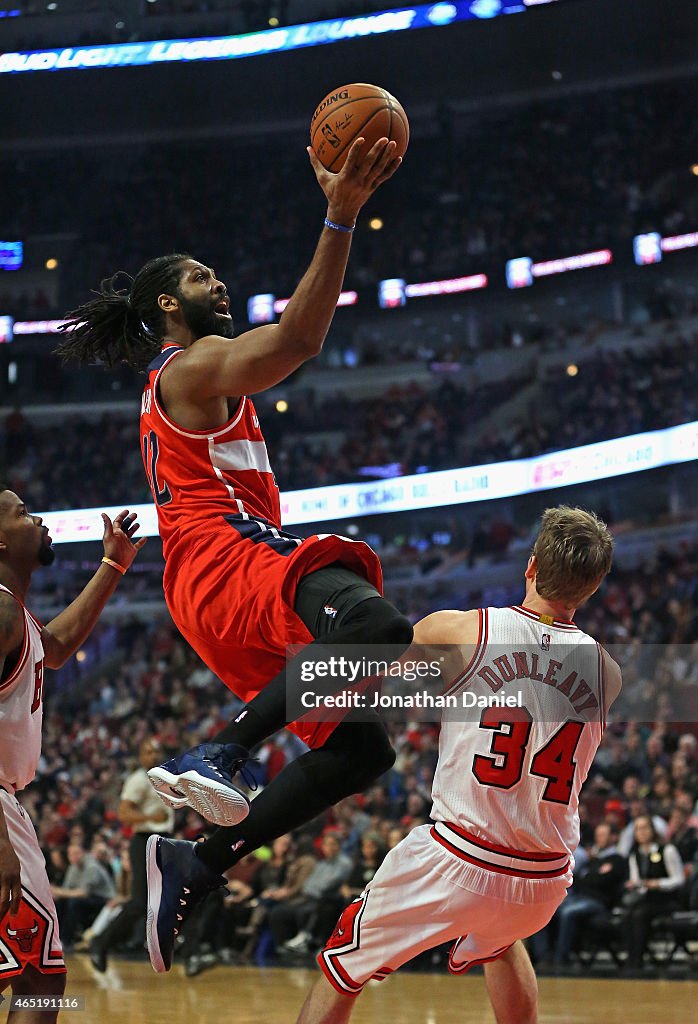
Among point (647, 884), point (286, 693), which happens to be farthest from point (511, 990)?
point (647, 884)

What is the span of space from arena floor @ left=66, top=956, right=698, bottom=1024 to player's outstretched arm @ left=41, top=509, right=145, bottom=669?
3.39m

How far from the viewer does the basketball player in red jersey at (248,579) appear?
11.3 ft

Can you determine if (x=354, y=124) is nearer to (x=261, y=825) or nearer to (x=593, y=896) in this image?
(x=261, y=825)

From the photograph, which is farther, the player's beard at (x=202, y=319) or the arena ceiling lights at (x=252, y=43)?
the arena ceiling lights at (x=252, y=43)

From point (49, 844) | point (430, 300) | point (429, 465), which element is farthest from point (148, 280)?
point (430, 300)

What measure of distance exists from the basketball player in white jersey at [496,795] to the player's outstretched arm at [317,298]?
0.94 m

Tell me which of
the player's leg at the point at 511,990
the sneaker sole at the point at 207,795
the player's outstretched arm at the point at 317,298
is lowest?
the player's leg at the point at 511,990

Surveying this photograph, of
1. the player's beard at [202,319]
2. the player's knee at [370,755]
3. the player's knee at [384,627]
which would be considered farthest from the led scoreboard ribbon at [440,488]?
the player's knee at [384,627]

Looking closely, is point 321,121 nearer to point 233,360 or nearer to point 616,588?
point 233,360

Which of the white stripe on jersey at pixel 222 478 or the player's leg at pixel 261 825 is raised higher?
the white stripe on jersey at pixel 222 478

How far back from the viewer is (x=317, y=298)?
355 cm

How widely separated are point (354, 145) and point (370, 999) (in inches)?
267

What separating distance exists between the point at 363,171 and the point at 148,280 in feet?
3.63

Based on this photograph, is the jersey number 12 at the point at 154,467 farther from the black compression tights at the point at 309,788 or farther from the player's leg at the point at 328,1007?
the player's leg at the point at 328,1007
